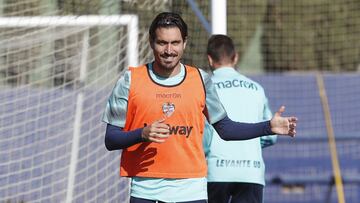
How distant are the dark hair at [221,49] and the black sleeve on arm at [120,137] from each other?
5.88 feet

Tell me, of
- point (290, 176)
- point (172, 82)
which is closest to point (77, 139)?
point (290, 176)

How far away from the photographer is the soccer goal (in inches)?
319

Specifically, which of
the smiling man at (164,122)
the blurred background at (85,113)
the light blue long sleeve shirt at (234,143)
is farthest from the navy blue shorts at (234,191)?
the blurred background at (85,113)

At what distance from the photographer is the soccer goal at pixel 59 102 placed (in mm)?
8109

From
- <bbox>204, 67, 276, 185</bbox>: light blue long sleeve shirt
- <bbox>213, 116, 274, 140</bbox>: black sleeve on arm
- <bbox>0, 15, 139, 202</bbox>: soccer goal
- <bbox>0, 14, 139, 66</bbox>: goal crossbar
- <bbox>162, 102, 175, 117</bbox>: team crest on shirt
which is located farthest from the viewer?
<bbox>0, 15, 139, 202</bbox>: soccer goal

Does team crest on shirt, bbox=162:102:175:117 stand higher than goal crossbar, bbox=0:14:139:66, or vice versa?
goal crossbar, bbox=0:14:139:66

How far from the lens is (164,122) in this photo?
475 centimetres

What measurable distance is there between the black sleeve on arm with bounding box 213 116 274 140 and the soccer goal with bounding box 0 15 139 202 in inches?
126

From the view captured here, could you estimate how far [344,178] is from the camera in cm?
1136

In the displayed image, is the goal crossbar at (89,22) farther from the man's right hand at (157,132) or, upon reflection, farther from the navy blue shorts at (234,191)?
the man's right hand at (157,132)

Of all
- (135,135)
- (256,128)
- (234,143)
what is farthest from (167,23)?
(234,143)

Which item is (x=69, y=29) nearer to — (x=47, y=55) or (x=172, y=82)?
(x=47, y=55)

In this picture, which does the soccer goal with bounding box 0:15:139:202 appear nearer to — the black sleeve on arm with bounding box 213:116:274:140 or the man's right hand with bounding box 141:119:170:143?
the black sleeve on arm with bounding box 213:116:274:140

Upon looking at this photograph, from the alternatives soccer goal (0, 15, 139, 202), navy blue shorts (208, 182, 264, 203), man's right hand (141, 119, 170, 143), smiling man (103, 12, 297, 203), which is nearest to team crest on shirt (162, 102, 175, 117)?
smiling man (103, 12, 297, 203)
